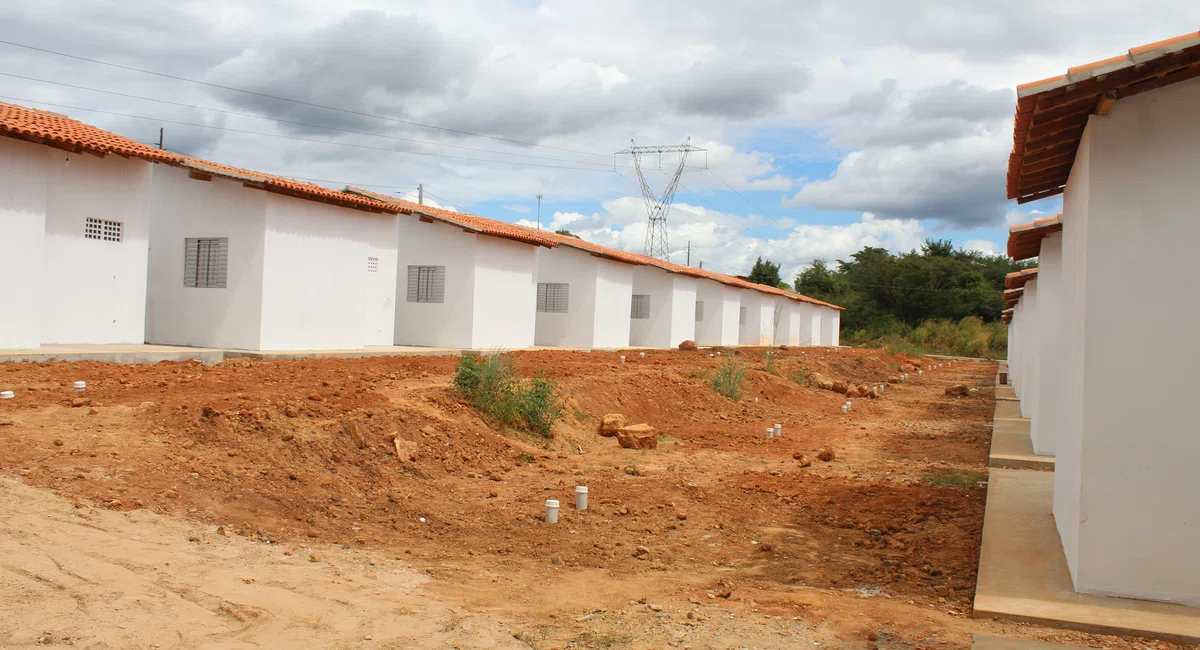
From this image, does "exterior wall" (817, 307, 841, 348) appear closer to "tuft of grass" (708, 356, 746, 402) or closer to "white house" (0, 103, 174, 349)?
"tuft of grass" (708, 356, 746, 402)

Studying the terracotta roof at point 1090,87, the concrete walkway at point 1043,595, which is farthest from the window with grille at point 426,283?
the terracotta roof at point 1090,87

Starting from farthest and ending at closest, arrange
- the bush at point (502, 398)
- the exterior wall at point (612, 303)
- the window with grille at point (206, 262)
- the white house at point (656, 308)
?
the white house at point (656, 308) < the exterior wall at point (612, 303) < the window with grille at point (206, 262) < the bush at point (502, 398)

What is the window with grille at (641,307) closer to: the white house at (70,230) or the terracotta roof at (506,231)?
the terracotta roof at (506,231)

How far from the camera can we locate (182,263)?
1692 centimetres

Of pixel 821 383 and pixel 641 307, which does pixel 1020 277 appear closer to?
pixel 821 383

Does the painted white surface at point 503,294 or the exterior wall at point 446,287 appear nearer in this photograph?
the exterior wall at point 446,287

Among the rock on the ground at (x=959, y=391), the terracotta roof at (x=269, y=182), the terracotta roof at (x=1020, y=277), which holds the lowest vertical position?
the rock on the ground at (x=959, y=391)

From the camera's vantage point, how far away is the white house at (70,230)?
1330 cm

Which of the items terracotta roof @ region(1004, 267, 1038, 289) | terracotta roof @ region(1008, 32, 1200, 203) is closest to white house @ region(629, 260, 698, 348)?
terracotta roof @ region(1004, 267, 1038, 289)

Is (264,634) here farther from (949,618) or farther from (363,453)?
(363,453)

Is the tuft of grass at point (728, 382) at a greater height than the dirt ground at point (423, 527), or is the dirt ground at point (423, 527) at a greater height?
the tuft of grass at point (728, 382)

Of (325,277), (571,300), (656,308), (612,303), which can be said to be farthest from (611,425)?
(656,308)

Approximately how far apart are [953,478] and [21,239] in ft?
46.0

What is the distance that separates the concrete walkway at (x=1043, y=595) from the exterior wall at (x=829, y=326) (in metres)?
45.2
